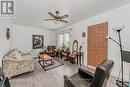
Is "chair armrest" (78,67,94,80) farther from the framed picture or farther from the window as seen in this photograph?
the framed picture

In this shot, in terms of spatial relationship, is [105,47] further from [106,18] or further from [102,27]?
[106,18]

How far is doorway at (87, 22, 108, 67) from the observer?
183 inches

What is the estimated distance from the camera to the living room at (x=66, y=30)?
145 inches

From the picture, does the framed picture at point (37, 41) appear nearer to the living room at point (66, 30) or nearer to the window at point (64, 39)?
the living room at point (66, 30)

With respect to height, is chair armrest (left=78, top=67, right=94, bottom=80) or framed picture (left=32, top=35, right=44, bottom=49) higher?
framed picture (left=32, top=35, right=44, bottom=49)

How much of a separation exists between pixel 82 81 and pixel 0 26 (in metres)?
4.20

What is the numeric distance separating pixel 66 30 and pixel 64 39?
0.94m

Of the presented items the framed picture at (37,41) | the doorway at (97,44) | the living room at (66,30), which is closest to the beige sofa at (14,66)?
the living room at (66,30)

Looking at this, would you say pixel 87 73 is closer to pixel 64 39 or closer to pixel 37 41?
pixel 64 39

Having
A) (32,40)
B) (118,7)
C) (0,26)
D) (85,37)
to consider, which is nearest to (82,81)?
(118,7)

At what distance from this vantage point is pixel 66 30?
27.2 feet

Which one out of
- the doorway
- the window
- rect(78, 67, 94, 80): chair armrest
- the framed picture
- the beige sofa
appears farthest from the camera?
the framed picture

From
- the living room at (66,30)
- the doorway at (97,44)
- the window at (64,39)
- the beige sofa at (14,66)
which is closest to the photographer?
the living room at (66,30)

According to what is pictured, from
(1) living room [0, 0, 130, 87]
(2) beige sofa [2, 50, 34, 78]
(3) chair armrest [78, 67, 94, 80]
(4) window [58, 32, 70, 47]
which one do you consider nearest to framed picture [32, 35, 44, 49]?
(1) living room [0, 0, 130, 87]
